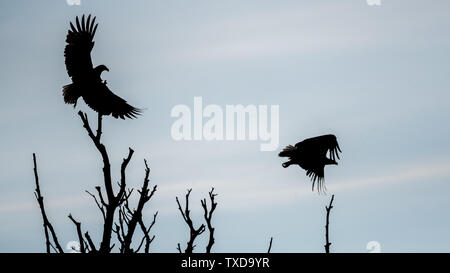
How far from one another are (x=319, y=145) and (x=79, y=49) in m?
4.08

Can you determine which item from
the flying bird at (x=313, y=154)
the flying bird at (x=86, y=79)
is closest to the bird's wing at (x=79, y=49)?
the flying bird at (x=86, y=79)

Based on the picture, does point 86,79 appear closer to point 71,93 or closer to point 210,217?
point 71,93

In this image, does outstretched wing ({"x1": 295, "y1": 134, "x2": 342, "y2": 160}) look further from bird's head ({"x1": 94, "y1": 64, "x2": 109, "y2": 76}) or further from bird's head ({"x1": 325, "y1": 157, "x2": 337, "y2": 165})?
bird's head ({"x1": 94, "y1": 64, "x2": 109, "y2": 76})

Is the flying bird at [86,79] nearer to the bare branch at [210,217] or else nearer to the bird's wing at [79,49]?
the bird's wing at [79,49]

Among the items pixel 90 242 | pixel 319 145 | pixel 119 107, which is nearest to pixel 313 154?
pixel 319 145

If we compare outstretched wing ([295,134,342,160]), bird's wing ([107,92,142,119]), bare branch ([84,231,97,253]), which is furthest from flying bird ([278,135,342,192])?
bare branch ([84,231,97,253])

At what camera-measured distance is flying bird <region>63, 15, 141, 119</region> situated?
9.19 m

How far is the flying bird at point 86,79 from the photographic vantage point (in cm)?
919

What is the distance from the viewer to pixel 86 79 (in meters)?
9.27

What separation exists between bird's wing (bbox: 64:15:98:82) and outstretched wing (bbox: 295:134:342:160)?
3.55 meters

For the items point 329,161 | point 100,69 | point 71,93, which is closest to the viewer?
point 71,93
